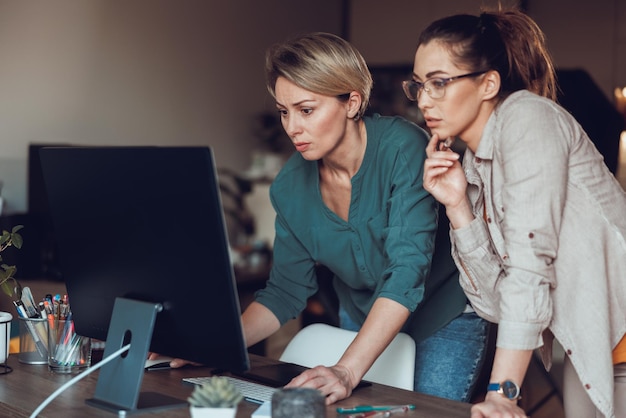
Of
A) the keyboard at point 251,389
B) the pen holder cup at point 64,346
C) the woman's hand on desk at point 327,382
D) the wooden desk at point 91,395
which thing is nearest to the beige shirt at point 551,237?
the wooden desk at point 91,395

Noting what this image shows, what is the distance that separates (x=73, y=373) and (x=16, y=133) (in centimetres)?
249

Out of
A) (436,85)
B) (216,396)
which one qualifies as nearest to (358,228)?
(436,85)

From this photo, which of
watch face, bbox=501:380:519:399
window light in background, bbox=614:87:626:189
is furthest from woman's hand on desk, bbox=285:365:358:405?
window light in background, bbox=614:87:626:189

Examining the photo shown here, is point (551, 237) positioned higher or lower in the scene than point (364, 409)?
higher

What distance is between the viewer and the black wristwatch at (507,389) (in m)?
1.38

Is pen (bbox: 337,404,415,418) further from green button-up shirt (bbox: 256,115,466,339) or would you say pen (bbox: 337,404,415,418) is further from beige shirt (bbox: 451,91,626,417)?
green button-up shirt (bbox: 256,115,466,339)

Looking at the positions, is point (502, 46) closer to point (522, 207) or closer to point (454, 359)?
point (522, 207)

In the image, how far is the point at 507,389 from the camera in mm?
1387

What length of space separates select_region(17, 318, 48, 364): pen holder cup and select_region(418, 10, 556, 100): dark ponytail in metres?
0.97

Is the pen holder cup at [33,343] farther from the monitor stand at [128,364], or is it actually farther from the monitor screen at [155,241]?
the monitor stand at [128,364]

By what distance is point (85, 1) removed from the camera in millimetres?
4141

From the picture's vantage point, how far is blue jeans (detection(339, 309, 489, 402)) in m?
2.14

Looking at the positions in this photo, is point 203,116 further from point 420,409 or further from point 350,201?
point 420,409

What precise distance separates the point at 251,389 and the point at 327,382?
15 cm
